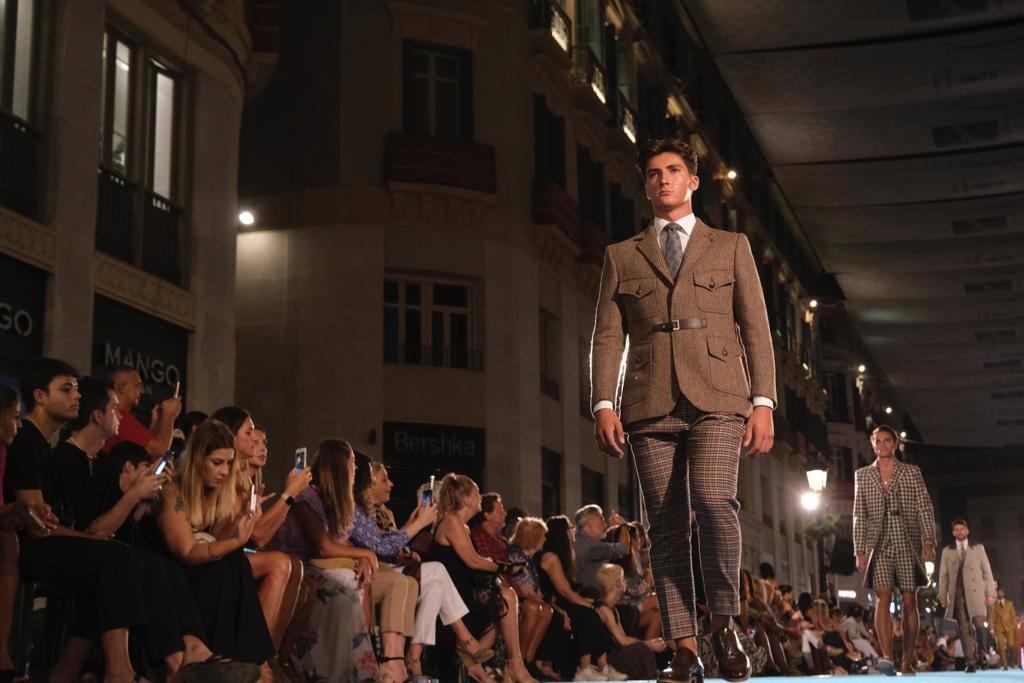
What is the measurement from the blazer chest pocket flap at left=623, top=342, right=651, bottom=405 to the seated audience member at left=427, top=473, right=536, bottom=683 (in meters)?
4.95

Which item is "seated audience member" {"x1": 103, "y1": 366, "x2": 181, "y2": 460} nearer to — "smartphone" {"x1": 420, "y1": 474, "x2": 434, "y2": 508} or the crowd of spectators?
the crowd of spectators

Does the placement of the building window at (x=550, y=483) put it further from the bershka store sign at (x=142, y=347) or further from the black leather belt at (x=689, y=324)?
the black leather belt at (x=689, y=324)

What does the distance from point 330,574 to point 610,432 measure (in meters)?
3.27

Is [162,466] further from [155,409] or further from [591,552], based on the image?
[591,552]

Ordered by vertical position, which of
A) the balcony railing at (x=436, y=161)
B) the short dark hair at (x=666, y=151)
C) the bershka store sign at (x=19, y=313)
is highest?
the balcony railing at (x=436, y=161)

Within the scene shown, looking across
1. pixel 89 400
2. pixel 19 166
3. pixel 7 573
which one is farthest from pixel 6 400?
pixel 19 166

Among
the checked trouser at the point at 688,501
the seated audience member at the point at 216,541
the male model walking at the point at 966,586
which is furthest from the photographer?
the male model walking at the point at 966,586

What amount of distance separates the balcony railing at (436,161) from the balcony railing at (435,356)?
9.61ft

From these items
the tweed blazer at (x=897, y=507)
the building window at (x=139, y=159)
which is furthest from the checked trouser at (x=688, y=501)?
the building window at (x=139, y=159)

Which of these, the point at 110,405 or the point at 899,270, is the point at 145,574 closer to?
the point at 110,405

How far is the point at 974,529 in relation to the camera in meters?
94.5

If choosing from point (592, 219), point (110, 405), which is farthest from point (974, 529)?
point (110, 405)

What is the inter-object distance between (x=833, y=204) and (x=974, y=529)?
179ft

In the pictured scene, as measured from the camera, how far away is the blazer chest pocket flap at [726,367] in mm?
6605
